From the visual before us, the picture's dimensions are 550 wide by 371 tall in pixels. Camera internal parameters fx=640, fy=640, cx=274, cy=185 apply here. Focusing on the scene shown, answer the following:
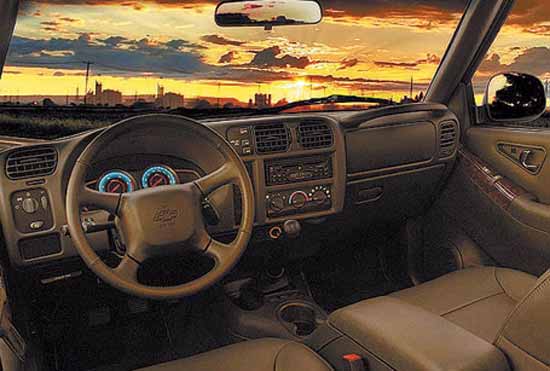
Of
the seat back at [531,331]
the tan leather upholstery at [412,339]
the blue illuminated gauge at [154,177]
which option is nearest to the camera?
the seat back at [531,331]

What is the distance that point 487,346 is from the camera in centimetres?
142

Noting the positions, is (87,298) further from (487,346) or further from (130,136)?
(487,346)

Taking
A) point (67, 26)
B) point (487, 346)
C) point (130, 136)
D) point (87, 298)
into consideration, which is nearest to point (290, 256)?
point (87, 298)

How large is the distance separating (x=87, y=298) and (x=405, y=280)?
154 centimetres

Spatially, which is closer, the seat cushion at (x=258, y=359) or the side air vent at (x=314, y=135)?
the seat cushion at (x=258, y=359)

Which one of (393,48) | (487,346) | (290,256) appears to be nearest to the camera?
(487,346)

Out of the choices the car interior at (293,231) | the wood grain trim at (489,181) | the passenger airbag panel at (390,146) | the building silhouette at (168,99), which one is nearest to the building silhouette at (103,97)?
the building silhouette at (168,99)

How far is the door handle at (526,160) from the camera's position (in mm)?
2781

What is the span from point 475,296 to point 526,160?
89cm

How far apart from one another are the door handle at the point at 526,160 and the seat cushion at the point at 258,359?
1572 mm

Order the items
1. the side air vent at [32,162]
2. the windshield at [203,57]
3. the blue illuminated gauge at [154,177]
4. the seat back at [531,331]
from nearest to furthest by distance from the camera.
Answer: the seat back at [531,331] < the side air vent at [32,162] < the blue illuminated gauge at [154,177] < the windshield at [203,57]

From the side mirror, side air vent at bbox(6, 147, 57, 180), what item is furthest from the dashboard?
the side mirror

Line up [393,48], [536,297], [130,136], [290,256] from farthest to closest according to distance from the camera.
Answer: [393,48], [290,256], [130,136], [536,297]

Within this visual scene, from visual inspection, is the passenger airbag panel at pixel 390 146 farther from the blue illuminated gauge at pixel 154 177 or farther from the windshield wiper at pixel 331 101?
the blue illuminated gauge at pixel 154 177
